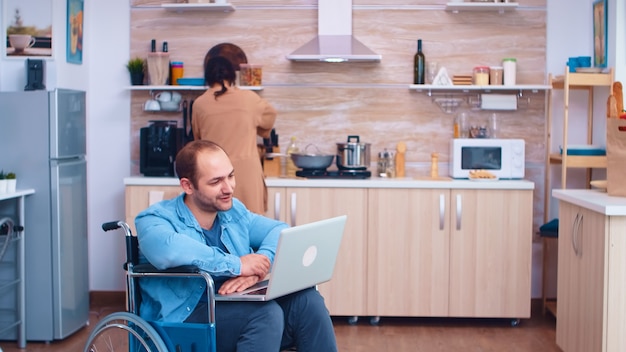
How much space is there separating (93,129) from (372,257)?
6.46 ft

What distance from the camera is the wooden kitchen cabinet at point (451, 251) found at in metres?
5.05

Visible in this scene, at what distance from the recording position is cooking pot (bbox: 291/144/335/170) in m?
5.19

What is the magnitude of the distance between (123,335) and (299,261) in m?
0.76

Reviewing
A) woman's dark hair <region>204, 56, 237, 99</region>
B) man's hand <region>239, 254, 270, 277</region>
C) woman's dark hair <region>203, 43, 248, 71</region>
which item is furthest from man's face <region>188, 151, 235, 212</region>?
woman's dark hair <region>203, 43, 248, 71</region>

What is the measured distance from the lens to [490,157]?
5.25 m

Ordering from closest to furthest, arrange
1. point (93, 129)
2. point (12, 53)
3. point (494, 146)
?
point (12, 53)
point (494, 146)
point (93, 129)

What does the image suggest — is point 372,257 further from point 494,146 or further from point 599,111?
point 599,111

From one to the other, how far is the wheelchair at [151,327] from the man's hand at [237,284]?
117 mm

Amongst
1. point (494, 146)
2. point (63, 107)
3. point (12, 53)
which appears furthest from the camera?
point (494, 146)

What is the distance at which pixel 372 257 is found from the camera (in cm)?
511

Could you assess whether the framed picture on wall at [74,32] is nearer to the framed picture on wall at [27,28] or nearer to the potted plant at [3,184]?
the framed picture on wall at [27,28]

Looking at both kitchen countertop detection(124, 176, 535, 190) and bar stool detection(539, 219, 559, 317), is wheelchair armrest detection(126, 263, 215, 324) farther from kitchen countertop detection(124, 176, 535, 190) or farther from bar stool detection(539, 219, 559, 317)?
bar stool detection(539, 219, 559, 317)

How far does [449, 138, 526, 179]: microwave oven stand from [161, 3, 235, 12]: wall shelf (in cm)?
162

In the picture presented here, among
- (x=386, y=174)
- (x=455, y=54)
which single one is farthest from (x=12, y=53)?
(x=455, y=54)
